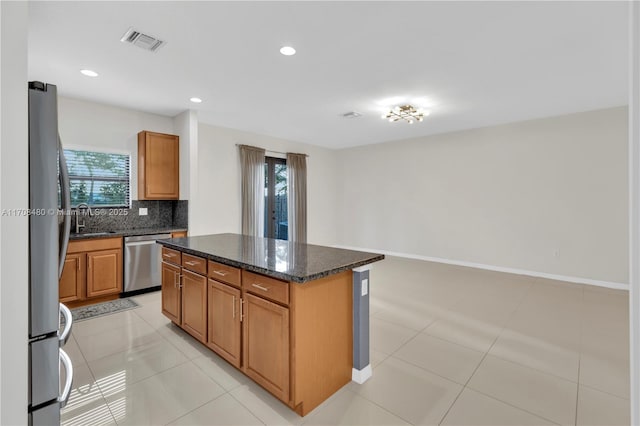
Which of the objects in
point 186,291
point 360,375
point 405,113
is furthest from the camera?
point 405,113

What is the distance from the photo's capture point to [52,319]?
3.58 ft

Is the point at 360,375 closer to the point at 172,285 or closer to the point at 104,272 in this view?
the point at 172,285

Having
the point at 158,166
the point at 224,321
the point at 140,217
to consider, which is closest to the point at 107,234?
the point at 140,217

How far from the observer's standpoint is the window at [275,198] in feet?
21.6

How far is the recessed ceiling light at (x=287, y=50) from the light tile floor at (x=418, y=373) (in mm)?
2776

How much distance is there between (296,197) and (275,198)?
0.49 metres

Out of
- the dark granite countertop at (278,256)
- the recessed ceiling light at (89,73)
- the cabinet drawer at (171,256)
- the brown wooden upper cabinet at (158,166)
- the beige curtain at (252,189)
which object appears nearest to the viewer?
the dark granite countertop at (278,256)

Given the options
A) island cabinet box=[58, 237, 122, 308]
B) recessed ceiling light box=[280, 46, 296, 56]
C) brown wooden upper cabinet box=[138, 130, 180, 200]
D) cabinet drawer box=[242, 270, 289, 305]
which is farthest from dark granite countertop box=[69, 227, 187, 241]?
recessed ceiling light box=[280, 46, 296, 56]

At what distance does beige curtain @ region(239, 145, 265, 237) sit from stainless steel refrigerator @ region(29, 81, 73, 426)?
4.71 m

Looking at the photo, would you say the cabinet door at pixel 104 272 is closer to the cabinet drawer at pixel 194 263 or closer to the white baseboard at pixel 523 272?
the cabinet drawer at pixel 194 263

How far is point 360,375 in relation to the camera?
7.17ft

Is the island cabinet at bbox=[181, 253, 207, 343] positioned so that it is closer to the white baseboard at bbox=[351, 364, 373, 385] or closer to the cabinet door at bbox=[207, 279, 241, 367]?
the cabinet door at bbox=[207, 279, 241, 367]

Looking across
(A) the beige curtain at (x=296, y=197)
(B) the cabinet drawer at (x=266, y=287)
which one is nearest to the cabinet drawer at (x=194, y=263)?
(B) the cabinet drawer at (x=266, y=287)

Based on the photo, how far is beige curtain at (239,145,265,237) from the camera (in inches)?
230
